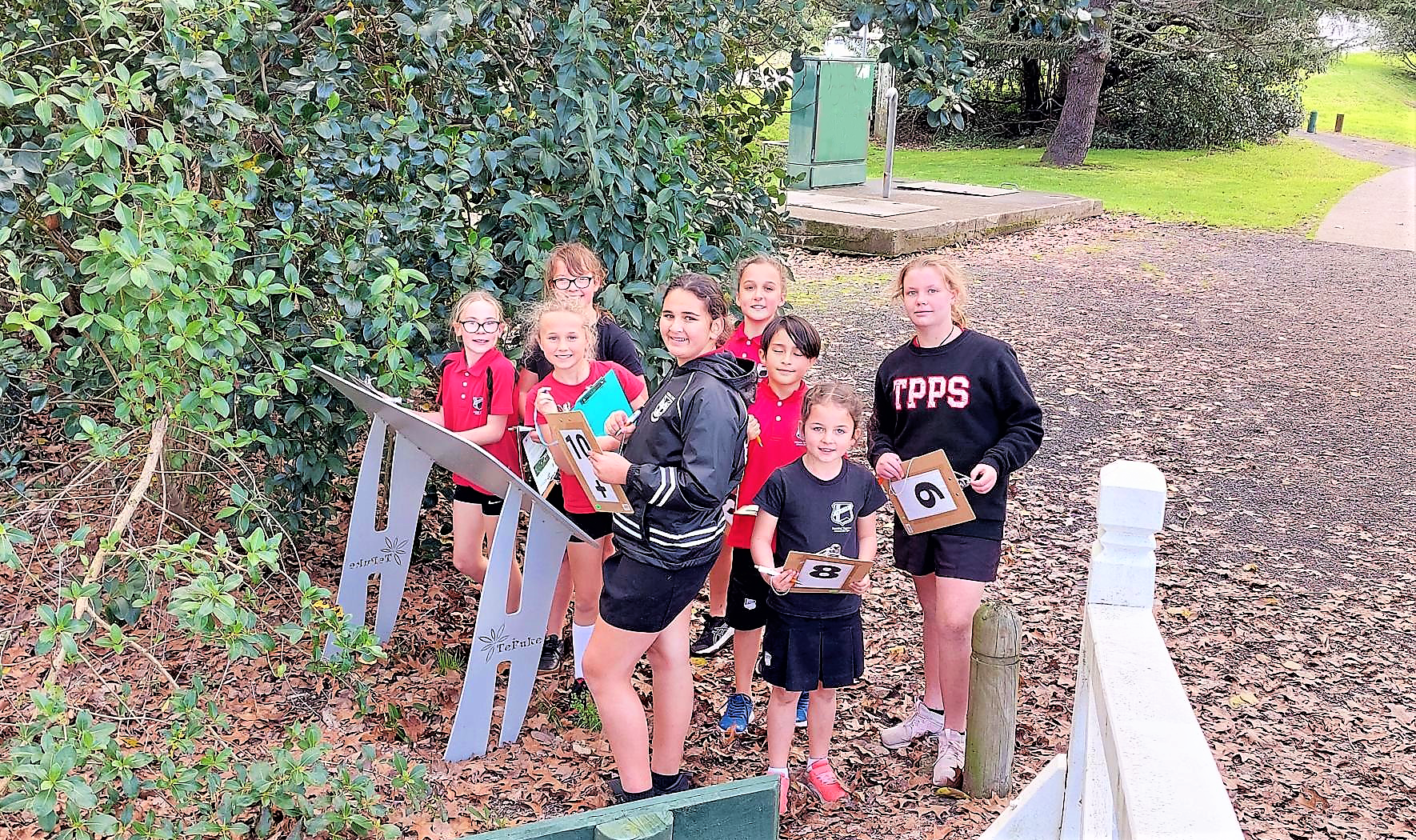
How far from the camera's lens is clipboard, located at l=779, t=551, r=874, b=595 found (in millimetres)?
3596

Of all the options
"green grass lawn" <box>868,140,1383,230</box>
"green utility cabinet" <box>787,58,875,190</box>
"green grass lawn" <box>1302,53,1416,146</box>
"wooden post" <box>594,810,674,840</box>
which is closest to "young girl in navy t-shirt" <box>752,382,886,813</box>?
"wooden post" <box>594,810,674,840</box>

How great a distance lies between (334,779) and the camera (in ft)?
11.2

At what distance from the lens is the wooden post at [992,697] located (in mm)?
3881

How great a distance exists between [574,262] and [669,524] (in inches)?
Answer: 48.3

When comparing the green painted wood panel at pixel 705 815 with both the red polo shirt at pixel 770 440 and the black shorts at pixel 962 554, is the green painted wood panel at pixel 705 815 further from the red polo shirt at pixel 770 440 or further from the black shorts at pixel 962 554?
the red polo shirt at pixel 770 440

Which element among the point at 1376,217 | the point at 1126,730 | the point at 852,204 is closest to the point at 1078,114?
the point at 1376,217

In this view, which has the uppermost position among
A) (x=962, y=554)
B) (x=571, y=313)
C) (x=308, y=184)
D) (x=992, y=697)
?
(x=308, y=184)

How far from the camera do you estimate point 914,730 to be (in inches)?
173

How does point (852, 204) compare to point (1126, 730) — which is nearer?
point (1126, 730)

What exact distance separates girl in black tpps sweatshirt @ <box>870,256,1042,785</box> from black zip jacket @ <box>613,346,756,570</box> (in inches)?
26.2

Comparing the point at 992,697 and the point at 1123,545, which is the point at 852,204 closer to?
the point at 992,697

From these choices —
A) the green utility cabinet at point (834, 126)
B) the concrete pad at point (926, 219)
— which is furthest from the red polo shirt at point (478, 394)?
the green utility cabinet at point (834, 126)

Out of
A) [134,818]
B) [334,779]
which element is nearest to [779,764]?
[334,779]

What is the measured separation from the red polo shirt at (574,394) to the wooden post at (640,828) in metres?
2.45
